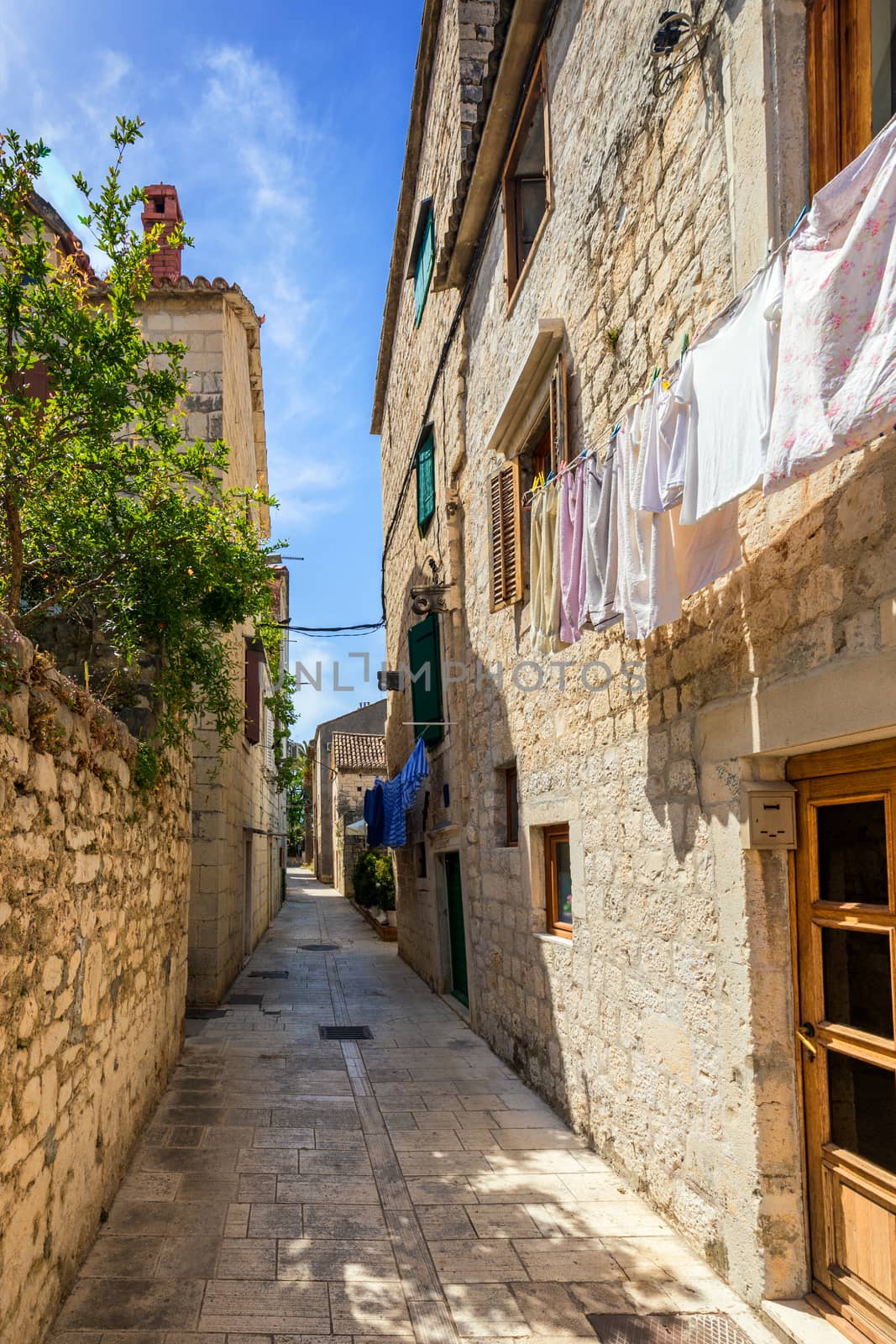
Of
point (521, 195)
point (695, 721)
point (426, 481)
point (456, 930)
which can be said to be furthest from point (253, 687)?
point (695, 721)

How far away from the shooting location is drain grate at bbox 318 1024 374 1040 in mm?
8594

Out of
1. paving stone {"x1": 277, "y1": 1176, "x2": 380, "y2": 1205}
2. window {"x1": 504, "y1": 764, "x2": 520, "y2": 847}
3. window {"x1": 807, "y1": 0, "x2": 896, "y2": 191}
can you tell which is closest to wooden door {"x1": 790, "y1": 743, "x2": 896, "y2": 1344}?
window {"x1": 807, "y1": 0, "x2": 896, "y2": 191}

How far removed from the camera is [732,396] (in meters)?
3.18

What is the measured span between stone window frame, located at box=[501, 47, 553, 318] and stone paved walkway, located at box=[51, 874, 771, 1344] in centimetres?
601

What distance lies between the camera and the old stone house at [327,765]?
36.6 m

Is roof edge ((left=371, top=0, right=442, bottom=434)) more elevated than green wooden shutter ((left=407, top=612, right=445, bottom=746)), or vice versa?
roof edge ((left=371, top=0, right=442, bottom=434))

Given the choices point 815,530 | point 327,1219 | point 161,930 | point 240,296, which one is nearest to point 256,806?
point 240,296

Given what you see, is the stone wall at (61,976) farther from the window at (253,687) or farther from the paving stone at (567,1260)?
the window at (253,687)

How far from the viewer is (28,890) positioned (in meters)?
3.30

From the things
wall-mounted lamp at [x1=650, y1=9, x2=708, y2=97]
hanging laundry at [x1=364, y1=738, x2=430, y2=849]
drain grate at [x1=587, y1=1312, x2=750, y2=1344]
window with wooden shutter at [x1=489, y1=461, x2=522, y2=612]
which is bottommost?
drain grate at [x1=587, y1=1312, x2=750, y2=1344]

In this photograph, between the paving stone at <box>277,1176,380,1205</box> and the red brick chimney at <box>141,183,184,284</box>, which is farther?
the red brick chimney at <box>141,183,184,284</box>

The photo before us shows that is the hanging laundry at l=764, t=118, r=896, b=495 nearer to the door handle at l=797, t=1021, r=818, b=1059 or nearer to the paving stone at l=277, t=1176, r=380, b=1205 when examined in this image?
the door handle at l=797, t=1021, r=818, b=1059

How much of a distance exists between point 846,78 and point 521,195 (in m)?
4.56

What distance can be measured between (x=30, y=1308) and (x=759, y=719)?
3272 mm
